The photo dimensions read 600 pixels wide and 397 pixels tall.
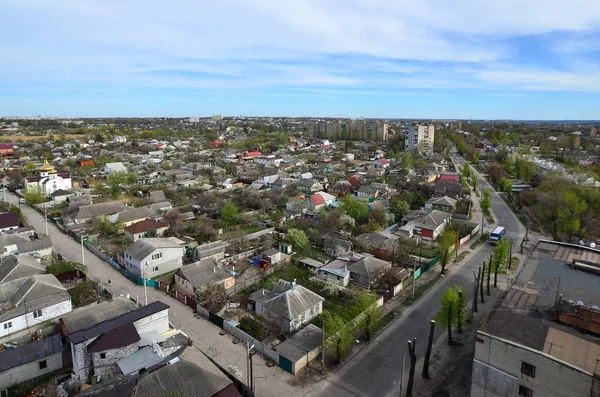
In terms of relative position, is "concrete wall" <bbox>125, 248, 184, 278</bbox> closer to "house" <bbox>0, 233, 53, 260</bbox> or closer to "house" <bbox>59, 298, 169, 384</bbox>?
Result: "house" <bbox>0, 233, 53, 260</bbox>

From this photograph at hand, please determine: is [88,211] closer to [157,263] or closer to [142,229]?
[142,229]

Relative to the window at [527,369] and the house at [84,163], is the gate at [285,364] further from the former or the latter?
the house at [84,163]

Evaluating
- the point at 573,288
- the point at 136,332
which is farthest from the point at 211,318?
the point at 573,288

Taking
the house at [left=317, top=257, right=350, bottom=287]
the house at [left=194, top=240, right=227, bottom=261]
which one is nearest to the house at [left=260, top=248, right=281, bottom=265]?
the house at [left=194, top=240, right=227, bottom=261]

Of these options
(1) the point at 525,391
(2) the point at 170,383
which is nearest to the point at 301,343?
(2) the point at 170,383

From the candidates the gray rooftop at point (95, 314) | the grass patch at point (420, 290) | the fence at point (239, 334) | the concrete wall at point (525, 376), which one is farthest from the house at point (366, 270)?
the gray rooftop at point (95, 314)

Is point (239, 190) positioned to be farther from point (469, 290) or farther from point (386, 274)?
point (469, 290)

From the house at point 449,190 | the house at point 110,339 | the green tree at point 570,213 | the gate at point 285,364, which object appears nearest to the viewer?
the house at point 110,339

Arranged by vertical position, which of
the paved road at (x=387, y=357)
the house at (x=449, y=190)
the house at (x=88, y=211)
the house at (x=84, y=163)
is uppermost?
the house at (x=84, y=163)
